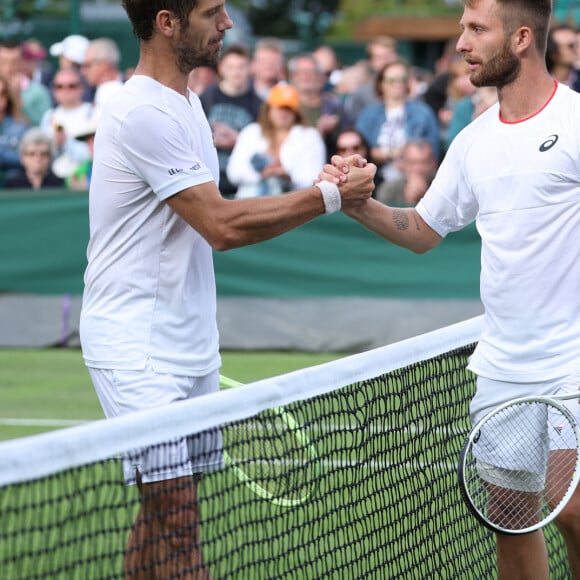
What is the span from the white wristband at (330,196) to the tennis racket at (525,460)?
890 mm

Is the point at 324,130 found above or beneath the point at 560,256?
beneath

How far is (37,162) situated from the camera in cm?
1218

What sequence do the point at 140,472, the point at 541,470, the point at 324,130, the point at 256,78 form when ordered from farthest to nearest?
the point at 256,78 < the point at 324,130 < the point at 541,470 < the point at 140,472

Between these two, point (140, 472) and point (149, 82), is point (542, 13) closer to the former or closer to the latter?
point (149, 82)

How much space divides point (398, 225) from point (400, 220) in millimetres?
23

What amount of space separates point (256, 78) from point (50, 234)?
3.35m

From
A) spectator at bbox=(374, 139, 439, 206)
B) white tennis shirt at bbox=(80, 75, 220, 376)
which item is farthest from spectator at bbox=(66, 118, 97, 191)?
white tennis shirt at bbox=(80, 75, 220, 376)

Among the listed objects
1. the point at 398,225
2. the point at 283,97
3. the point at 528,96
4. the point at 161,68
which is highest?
the point at 161,68

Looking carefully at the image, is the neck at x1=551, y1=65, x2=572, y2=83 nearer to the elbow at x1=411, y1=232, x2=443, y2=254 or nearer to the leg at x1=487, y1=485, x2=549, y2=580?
the elbow at x1=411, y1=232, x2=443, y2=254

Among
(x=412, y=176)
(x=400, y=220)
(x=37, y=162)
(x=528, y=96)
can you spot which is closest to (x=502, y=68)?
(x=528, y=96)

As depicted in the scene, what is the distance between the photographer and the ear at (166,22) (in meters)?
4.17

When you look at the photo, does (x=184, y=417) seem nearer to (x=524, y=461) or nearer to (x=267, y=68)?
(x=524, y=461)

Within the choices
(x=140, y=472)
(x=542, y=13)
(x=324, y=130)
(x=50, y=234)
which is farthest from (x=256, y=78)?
(x=140, y=472)

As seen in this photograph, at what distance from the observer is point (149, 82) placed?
4141 mm
